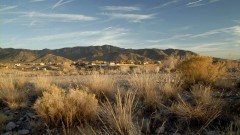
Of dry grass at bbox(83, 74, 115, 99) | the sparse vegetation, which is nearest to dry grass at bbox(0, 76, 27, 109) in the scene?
the sparse vegetation

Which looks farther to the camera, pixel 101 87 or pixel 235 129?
pixel 101 87

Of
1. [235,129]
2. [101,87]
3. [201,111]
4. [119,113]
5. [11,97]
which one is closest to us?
[235,129]

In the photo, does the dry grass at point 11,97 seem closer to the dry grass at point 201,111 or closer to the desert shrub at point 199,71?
the dry grass at point 201,111

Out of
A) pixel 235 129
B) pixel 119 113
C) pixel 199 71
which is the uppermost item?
pixel 199 71

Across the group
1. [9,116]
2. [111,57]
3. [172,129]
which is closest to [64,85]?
[9,116]

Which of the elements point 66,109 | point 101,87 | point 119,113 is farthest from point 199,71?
point 119,113

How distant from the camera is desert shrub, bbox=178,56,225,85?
37.7 feet

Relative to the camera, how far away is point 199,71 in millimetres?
11711

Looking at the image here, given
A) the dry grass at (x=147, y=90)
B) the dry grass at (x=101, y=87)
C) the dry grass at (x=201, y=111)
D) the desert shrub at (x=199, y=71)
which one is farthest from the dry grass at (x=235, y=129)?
the desert shrub at (x=199, y=71)

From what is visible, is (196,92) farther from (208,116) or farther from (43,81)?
(43,81)

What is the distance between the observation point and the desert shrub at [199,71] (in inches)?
452

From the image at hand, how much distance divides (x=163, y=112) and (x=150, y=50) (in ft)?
329

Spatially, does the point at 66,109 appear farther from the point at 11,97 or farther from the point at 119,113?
the point at 11,97

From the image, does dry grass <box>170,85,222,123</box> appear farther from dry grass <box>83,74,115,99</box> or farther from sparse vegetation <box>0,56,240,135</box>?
dry grass <box>83,74,115,99</box>
